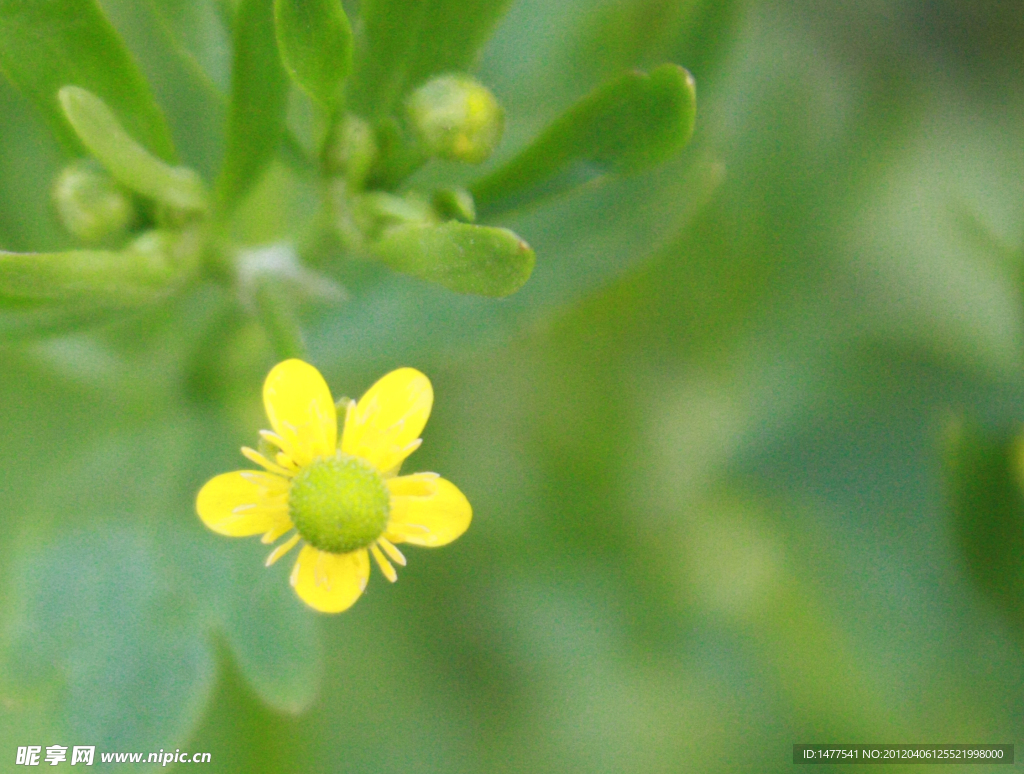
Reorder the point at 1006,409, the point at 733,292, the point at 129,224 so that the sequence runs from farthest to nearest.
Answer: the point at 733,292 → the point at 1006,409 → the point at 129,224

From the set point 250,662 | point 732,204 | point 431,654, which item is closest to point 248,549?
point 250,662

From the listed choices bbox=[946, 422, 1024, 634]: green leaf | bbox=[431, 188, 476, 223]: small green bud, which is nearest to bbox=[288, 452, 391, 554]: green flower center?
bbox=[431, 188, 476, 223]: small green bud

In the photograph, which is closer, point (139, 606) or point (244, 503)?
point (244, 503)

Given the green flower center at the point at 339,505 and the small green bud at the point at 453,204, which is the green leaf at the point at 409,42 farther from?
the green flower center at the point at 339,505

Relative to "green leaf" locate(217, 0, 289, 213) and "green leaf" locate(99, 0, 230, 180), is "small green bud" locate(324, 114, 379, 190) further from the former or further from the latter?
"green leaf" locate(99, 0, 230, 180)

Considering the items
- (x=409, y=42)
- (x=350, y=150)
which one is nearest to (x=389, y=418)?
(x=350, y=150)

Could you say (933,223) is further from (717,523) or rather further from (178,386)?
(178,386)

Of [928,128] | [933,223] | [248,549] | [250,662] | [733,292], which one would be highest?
[928,128]

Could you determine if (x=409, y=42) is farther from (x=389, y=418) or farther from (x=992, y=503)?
(x=992, y=503)
